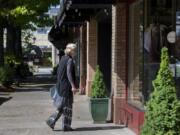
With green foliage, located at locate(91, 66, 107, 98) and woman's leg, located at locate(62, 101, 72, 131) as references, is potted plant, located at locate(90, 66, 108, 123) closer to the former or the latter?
green foliage, located at locate(91, 66, 107, 98)

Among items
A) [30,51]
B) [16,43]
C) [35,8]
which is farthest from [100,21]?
[30,51]

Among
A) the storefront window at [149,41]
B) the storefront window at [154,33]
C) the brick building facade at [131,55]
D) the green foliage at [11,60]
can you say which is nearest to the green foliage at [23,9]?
the green foliage at [11,60]

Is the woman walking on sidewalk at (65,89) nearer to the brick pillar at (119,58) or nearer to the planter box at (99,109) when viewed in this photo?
the planter box at (99,109)

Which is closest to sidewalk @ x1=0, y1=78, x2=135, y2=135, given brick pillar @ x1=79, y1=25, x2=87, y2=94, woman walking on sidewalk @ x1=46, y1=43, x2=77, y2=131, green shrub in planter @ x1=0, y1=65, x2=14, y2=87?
woman walking on sidewalk @ x1=46, y1=43, x2=77, y2=131

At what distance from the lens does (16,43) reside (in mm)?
47406

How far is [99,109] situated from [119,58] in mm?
1290

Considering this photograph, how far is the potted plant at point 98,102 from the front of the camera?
46.9 feet

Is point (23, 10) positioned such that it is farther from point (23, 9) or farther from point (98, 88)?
point (98, 88)

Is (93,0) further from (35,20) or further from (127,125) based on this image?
(35,20)

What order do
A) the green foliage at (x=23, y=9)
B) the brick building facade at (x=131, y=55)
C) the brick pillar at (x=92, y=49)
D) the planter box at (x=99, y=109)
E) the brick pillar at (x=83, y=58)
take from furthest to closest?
1. the green foliage at (x=23, y=9)
2. the brick pillar at (x=83, y=58)
3. the brick pillar at (x=92, y=49)
4. the planter box at (x=99, y=109)
5. the brick building facade at (x=131, y=55)

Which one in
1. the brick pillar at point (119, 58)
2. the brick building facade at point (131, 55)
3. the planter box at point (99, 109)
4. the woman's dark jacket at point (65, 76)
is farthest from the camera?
the planter box at point (99, 109)

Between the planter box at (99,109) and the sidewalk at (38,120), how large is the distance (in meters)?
0.22

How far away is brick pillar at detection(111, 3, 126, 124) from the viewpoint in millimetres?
14134

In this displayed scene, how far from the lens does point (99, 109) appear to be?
1437cm
